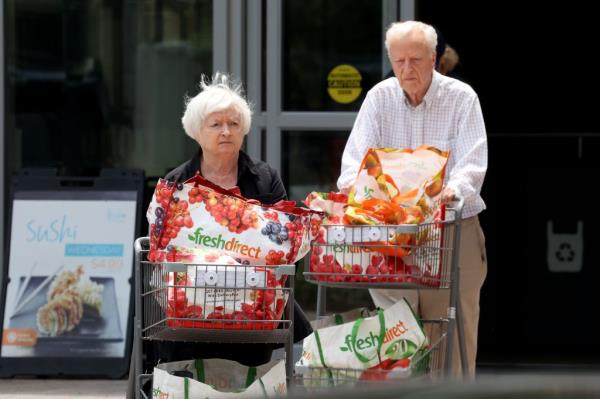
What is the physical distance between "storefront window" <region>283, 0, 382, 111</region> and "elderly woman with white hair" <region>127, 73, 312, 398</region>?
8.65 feet

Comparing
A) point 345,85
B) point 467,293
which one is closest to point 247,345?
point 467,293

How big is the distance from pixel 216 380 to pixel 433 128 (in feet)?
4.25

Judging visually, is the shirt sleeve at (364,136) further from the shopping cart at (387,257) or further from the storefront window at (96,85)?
the storefront window at (96,85)

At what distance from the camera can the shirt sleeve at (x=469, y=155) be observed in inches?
197

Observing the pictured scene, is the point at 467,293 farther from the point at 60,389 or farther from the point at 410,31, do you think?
the point at 60,389

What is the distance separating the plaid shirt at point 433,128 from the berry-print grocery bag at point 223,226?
1.98ft

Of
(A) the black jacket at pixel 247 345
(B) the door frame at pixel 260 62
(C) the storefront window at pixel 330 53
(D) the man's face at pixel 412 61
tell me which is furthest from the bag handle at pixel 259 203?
(C) the storefront window at pixel 330 53

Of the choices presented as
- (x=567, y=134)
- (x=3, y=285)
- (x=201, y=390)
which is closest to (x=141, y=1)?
(x=3, y=285)

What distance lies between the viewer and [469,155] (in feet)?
16.7

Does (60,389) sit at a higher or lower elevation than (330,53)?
lower

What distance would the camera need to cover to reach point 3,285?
774cm

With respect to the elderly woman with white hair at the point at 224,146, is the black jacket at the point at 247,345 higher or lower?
lower

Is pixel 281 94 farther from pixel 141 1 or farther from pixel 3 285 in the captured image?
pixel 3 285

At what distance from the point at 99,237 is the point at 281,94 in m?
1.35
